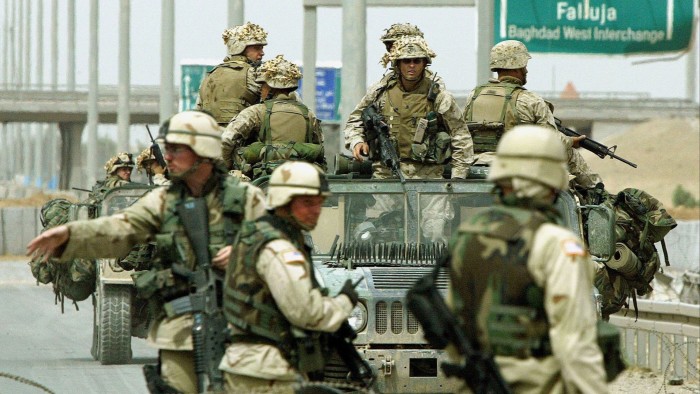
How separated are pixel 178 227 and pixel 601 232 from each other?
3824 millimetres

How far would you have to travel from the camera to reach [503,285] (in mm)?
6176

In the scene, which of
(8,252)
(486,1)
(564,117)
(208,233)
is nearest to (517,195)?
(208,233)

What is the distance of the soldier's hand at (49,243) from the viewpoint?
25.7ft

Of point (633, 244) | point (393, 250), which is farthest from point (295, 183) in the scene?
point (633, 244)

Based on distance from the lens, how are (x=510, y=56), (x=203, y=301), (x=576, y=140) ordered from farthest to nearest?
(x=576, y=140), (x=510, y=56), (x=203, y=301)

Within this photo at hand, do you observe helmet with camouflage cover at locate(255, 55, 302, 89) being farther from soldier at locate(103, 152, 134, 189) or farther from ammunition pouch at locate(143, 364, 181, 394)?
soldier at locate(103, 152, 134, 189)

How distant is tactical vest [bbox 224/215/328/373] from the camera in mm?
7406

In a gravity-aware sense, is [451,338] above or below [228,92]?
below

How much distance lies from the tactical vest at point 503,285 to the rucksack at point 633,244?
319 inches

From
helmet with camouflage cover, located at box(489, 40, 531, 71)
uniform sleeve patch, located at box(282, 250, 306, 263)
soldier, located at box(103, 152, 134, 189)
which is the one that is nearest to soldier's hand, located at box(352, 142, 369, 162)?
helmet with camouflage cover, located at box(489, 40, 531, 71)

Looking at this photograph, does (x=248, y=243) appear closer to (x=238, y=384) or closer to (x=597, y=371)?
(x=238, y=384)

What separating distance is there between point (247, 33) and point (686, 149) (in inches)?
3668

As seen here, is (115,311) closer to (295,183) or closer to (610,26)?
(295,183)

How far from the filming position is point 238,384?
7.52 metres
